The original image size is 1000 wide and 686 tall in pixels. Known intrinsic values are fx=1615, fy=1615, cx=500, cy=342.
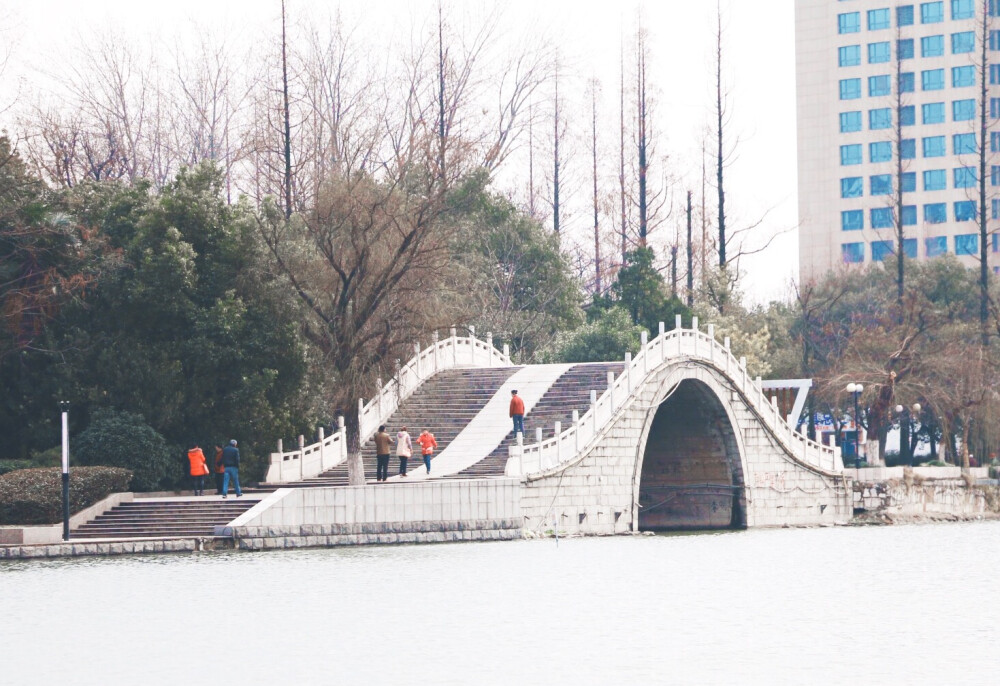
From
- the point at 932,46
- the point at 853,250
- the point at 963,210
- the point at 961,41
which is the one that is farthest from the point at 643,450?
the point at 932,46

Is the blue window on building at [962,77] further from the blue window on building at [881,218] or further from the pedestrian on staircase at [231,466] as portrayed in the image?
the pedestrian on staircase at [231,466]

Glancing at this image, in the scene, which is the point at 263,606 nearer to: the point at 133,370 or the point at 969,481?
the point at 133,370

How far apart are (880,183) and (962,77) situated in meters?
8.69

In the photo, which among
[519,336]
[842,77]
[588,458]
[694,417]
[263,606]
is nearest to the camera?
[263,606]

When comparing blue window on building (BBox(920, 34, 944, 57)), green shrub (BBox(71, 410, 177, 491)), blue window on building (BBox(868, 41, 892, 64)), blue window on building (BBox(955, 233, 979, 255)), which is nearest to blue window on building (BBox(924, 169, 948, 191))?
blue window on building (BBox(955, 233, 979, 255))

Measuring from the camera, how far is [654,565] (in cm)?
3353

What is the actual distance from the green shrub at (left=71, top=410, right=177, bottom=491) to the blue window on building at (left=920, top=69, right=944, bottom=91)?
80.7 meters

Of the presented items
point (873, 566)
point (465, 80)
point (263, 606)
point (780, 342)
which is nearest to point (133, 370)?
point (263, 606)

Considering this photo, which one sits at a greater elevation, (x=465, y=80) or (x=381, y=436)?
(x=465, y=80)

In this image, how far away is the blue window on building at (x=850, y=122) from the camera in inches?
4328

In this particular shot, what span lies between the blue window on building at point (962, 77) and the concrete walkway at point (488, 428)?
65.9 m

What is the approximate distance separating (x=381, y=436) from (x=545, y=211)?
3486cm

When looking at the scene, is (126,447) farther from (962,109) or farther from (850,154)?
(962,109)

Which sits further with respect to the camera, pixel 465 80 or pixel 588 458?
pixel 465 80
